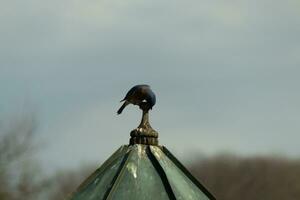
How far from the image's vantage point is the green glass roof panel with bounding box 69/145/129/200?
7.58ft

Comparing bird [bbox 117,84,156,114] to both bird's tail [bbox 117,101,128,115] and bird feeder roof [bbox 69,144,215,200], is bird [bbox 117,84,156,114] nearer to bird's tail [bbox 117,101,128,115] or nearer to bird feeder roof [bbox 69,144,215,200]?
bird's tail [bbox 117,101,128,115]

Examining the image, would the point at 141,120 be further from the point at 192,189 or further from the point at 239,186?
the point at 239,186

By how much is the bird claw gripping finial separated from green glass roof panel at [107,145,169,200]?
67mm

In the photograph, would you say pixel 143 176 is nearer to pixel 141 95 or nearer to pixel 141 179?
pixel 141 179

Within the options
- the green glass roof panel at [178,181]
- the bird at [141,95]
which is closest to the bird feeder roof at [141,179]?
the green glass roof panel at [178,181]

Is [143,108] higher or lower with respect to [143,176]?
higher

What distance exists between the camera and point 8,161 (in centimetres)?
2059

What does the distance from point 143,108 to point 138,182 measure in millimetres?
345

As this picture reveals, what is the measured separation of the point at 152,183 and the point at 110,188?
5.4 inches

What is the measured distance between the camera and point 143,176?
2.30 metres

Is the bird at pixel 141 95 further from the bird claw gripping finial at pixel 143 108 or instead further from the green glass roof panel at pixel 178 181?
the green glass roof panel at pixel 178 181

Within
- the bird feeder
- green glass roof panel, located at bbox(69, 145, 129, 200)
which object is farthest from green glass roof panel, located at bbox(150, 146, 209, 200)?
green glass roof panel, located at bbox(69, 145, 129, 200)

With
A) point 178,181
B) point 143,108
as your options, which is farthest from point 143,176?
point 143,108

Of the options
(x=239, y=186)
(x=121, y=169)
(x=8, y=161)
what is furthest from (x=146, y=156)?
(x=239, y=186)
